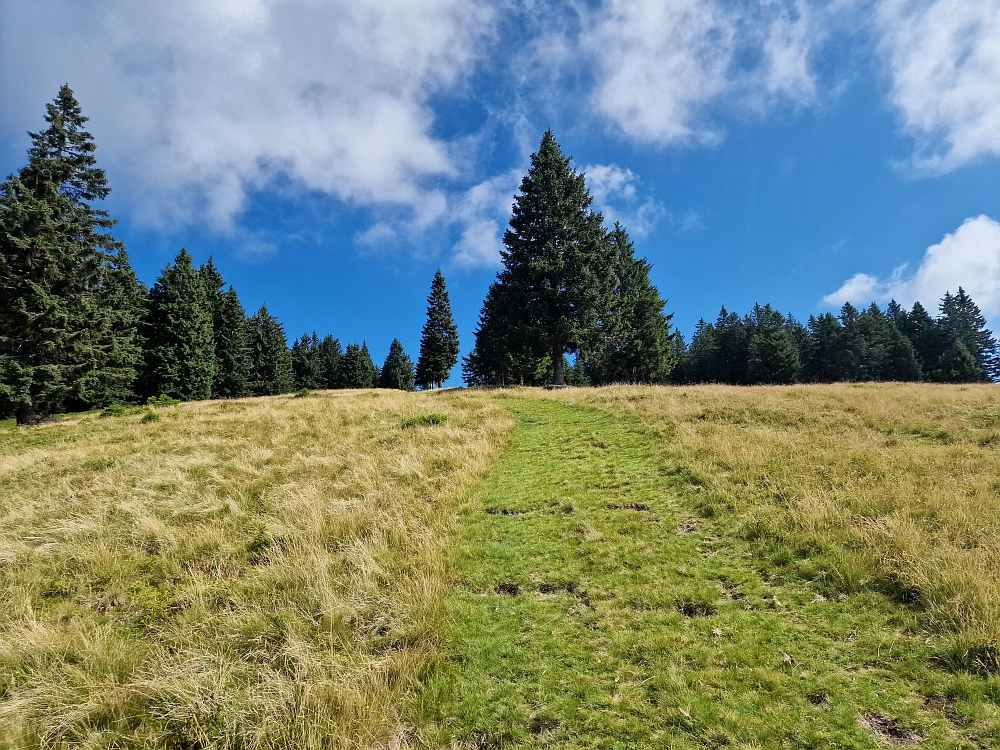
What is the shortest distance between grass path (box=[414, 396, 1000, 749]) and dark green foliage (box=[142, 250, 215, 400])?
150 ft

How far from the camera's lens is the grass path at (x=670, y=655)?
3287mm

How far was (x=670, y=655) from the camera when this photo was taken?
4.11m

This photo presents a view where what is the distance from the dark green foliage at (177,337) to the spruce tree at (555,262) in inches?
1241

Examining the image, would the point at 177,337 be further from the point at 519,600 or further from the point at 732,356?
the point at 732,356

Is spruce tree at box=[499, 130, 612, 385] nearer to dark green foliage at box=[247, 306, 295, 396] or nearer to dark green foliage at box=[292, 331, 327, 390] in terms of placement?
dark green foliage at box=[247, 306, 295, 396]

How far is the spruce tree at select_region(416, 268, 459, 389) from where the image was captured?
59094mm

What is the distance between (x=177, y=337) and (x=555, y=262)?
36950 millimetres

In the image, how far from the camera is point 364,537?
7.27 m

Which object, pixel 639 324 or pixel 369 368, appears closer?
pixel 639 324

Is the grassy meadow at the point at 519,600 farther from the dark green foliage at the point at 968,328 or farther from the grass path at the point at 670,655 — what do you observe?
the dark green foliage at the point at 968,328

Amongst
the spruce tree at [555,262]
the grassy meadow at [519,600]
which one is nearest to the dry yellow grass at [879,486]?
the grassy meadow at [519,600]

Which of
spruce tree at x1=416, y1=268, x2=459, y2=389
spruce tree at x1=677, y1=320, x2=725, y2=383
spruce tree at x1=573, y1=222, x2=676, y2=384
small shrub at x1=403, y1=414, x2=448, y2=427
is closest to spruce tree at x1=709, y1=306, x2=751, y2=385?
spruce tree at x1=677, y1=320, x2=725, y2=383

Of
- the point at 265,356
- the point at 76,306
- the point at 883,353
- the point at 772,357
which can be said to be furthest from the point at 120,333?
the point at 883,353

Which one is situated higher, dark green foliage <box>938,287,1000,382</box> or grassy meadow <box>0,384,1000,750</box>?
dark green foliage <box>938,287,1000,382</box>
